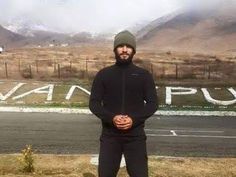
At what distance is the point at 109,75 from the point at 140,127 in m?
0.70

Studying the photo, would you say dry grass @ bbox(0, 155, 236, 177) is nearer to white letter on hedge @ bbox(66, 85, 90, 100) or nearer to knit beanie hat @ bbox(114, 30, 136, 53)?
knit beanie hat @ bbox(114, 30, 136, 53)

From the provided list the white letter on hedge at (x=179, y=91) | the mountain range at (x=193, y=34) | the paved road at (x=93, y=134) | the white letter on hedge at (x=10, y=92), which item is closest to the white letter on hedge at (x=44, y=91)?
the white letter on hedge at (x=10, y=92)

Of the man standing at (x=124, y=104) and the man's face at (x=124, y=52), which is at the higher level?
the man's face at (x=124, y=52)

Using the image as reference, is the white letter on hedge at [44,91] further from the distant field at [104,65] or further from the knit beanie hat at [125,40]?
the knit beanie hat at [125,40]

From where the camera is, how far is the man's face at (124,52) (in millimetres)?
6207

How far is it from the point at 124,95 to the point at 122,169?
15.2 ft

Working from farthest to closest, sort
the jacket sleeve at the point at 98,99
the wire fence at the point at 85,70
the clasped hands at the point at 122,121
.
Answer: the wire fence at the point at 85,70 < the jacket sleeve at the point at 98,99 < the clasped hands at the point at 122,121

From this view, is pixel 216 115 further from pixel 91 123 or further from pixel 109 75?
pixel 109 75

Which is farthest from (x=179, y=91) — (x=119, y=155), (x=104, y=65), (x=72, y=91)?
(x=119, y=155)

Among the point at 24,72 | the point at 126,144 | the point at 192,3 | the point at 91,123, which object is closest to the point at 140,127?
the point at 126,144

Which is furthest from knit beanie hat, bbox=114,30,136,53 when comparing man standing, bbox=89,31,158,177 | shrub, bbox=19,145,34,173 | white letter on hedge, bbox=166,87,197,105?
white letter on hedge, bbox=166,87,197,105

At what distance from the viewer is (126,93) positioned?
6.20 m

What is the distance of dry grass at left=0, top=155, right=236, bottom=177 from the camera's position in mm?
10469

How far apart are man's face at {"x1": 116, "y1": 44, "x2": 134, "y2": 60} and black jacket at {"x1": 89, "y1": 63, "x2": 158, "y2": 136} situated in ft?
0.35
